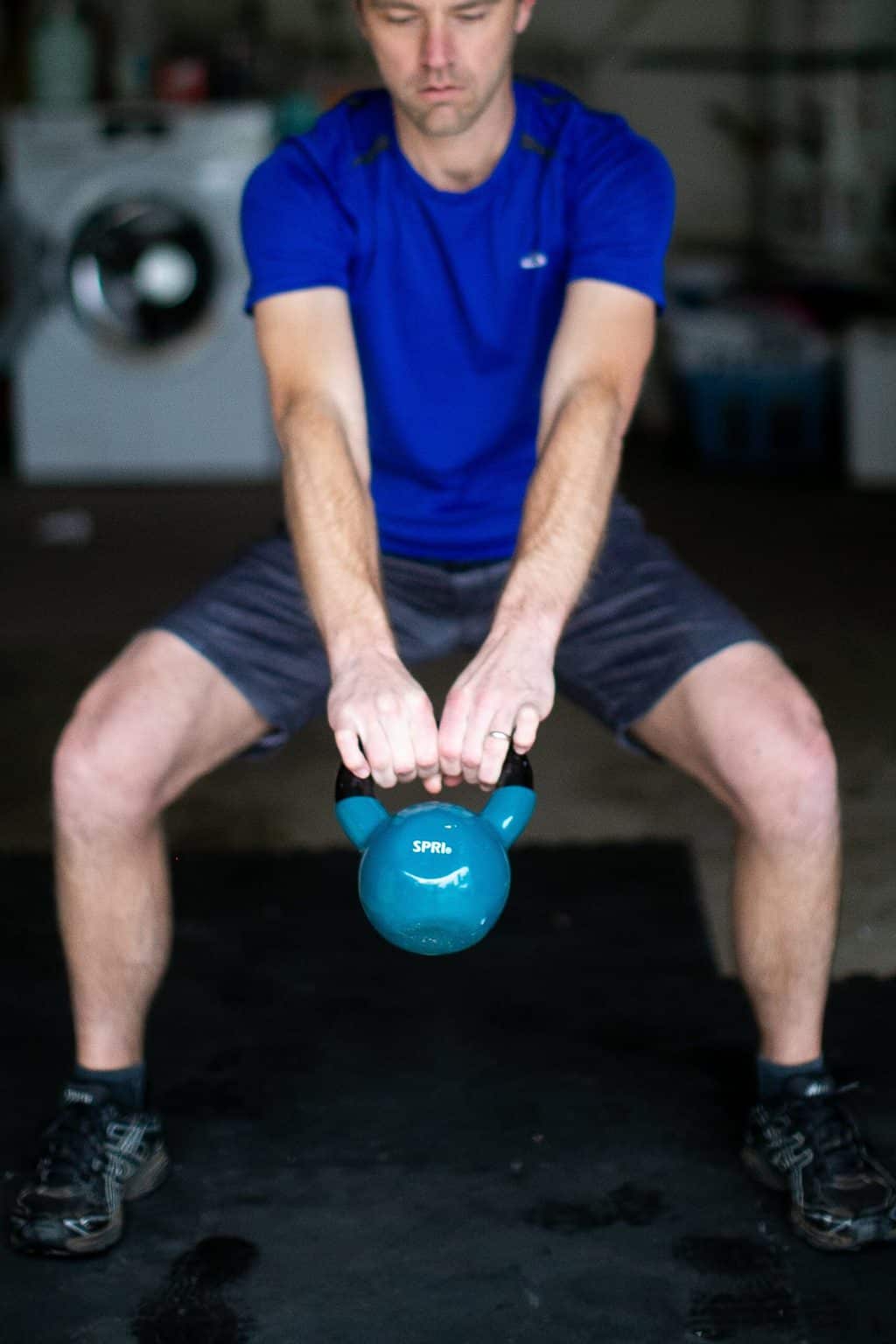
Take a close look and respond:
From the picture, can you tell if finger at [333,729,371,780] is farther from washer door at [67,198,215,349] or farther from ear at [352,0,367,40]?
washer door at [67,198,215,349]

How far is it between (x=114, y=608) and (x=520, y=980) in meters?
1.98

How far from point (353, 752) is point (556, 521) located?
0.33m

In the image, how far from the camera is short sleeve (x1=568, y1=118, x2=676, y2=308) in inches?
62.1

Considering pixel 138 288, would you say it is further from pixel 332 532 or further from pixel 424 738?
pixel 424 738

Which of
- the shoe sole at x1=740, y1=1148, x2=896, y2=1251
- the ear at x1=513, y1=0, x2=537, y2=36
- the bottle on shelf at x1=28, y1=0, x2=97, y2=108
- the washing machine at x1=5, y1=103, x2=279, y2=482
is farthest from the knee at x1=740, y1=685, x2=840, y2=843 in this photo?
the bottle on shelf at x1=28, y1=0, x2=97, y2=108

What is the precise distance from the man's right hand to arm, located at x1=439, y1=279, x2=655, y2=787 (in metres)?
0.02

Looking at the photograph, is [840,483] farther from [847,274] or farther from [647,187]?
[647,187]

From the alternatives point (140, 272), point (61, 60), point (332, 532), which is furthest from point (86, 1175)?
point (61, 60)

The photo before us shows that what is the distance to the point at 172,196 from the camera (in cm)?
523

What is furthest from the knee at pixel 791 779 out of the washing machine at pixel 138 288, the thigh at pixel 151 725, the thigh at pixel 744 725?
the washing machine at pixel 138 288

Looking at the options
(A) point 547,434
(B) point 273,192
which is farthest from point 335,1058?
(B) point 273,192

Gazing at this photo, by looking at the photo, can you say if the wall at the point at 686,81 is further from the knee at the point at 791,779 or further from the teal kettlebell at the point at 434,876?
the teal kettlebell at the point at 434,876

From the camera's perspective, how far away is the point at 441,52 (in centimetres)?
152

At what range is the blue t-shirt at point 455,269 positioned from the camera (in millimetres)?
1643
